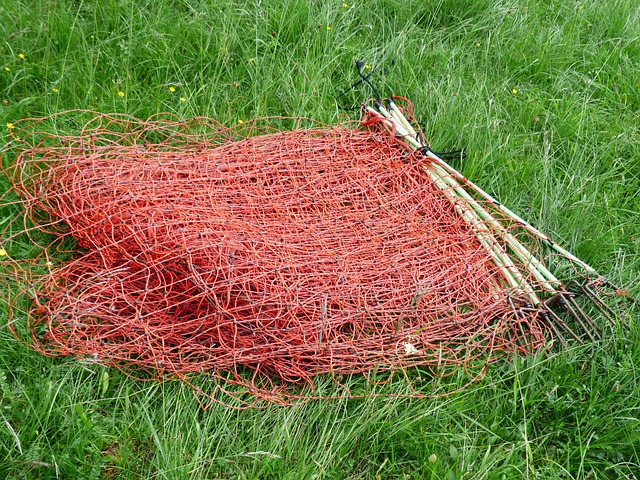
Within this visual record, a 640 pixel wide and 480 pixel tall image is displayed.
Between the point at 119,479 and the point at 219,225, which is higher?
the point at 219,225

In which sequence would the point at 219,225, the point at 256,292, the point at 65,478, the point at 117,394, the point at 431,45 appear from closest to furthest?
the point at 65,478 < the point at 117,394 < the point at 256,292 < the point at 219,225 < the point at 431,45

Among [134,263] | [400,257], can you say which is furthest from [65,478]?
[400,257]

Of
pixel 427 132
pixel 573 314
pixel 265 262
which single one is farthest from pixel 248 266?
pixel 427 132

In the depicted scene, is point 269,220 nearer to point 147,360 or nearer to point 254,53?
point 147,360

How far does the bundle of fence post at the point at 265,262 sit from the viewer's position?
2746 mm

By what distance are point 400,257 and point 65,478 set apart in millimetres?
1767

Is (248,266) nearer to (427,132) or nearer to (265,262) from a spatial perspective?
(265,262)

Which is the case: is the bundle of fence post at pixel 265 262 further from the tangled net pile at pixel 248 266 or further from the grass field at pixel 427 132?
the grass field at pixel 427 132

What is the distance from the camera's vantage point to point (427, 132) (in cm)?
411

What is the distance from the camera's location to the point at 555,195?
12.3ft

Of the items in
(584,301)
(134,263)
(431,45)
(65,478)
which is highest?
(431,45)

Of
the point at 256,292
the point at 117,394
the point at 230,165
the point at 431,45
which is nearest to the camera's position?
the point at 117,394

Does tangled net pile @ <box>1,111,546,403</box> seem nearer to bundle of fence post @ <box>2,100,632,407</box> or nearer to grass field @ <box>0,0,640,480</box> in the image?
bundle of fence post @ <box>2,100,632,407</box>

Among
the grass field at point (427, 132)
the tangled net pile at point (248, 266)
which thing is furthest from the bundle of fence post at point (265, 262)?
the grass field at point (427, 132)
